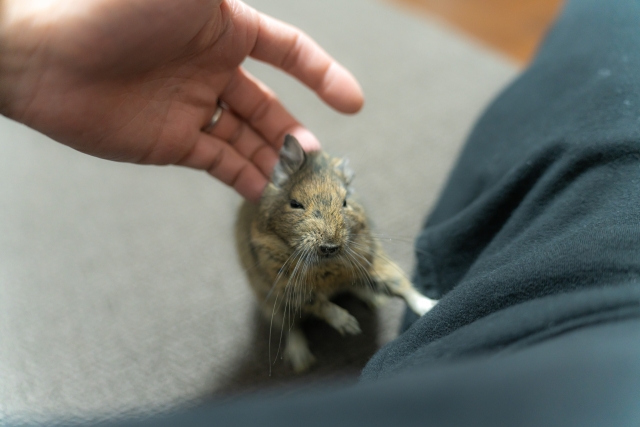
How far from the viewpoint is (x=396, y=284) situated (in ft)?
4.31

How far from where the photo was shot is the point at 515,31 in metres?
2.45

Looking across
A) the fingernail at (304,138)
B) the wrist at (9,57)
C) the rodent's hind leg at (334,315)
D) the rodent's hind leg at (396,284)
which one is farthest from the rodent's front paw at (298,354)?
the wrist at (9,57)

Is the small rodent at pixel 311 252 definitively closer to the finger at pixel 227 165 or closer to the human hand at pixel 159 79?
the finger at pixel 227 165

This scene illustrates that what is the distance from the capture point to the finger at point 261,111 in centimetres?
141

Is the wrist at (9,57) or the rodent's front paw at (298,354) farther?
the rodent's front paw at (298,354)

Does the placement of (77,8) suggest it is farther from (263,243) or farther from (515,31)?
(515,31)

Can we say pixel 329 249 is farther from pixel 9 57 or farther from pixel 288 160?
pixel 9 57

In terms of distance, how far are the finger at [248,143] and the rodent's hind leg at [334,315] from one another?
472 mm

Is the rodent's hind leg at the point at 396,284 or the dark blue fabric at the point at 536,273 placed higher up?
the dark blue fabric at the point at 536,273

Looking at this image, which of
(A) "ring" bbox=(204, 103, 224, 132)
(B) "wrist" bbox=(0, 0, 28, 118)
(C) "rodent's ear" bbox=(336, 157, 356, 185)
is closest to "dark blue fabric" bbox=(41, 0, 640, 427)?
(C) "rodent's ear" bbox=(336, 157, 356, 185)

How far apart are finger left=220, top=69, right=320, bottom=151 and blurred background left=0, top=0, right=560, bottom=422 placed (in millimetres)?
352

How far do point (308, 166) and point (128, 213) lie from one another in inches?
39.7

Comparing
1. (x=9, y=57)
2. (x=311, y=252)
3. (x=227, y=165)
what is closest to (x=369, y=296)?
(x=311, y=252)

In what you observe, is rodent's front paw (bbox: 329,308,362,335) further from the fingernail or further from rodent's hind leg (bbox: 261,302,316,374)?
the fingernail
